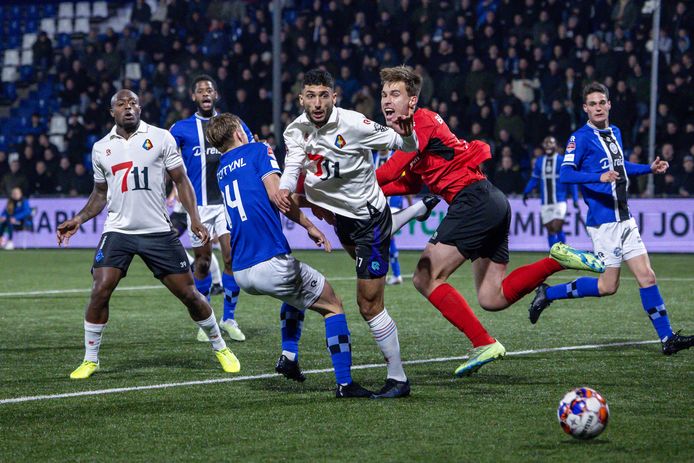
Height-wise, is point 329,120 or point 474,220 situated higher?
point 329,120

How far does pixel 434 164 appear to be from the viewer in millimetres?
7922

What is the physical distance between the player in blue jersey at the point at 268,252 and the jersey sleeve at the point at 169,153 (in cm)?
124

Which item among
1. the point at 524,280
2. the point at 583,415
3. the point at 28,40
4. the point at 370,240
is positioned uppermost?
the point at 28,40

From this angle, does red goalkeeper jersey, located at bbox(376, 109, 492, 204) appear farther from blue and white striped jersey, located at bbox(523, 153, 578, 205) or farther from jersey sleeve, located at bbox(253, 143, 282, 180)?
blue and white striped jersey, located at bbox(523, 153, 578, 205)

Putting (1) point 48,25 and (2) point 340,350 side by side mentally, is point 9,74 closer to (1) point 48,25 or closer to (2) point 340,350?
(1) point 48,25

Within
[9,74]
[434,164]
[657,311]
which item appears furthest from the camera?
[9,74]

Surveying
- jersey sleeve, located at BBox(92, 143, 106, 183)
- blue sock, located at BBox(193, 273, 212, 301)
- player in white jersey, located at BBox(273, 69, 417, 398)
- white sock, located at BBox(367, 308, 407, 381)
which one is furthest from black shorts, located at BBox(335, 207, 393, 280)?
blue sock, located at BBox(193, 273, 212, 301)

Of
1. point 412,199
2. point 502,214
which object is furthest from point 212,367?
point 412,199

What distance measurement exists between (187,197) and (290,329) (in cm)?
151

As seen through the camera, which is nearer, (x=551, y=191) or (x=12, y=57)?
(x=551, y=191)

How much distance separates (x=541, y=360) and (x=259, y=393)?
8.08ft

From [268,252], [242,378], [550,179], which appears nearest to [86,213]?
[242,378]

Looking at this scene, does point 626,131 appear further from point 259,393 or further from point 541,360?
point 259,393

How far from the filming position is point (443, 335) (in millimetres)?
10383
